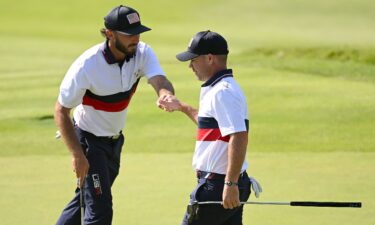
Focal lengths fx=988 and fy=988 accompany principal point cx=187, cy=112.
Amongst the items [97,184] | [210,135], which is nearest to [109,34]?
[97,184]

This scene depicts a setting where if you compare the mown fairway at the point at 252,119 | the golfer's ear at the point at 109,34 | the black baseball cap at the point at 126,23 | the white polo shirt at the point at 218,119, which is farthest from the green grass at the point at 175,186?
the white polo shirt at the point at 218,119

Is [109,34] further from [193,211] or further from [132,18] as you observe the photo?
[193,211]

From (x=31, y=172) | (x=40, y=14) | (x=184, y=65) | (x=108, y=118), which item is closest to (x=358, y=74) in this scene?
(x=184, y=65)

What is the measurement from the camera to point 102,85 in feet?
23.5

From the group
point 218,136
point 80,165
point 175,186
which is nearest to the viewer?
point 218,136

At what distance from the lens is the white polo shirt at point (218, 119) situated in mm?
5996

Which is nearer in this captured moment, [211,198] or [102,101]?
[211,198]

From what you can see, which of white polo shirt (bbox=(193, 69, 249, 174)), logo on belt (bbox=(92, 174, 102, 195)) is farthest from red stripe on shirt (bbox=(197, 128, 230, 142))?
logo on belt (bbox=(92, 174, 102, 195))

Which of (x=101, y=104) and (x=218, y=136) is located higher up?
(x=218, y=136)

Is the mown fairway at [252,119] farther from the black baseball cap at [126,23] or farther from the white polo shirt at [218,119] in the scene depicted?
the white polo shirt at [218,119]

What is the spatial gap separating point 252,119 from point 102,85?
6.62 meters

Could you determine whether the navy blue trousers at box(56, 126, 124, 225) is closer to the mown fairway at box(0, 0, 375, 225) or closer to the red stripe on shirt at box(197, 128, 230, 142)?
the mown fairway at box(0, 0, 375, 225)

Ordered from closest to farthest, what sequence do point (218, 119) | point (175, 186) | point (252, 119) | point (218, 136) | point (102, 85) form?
1. point (218, 119)
2. point (218, 136)
3. point (102, 85)
4. point (175, 186)
5. point (252, 119)

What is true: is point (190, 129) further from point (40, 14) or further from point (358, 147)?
point (40, 14)
